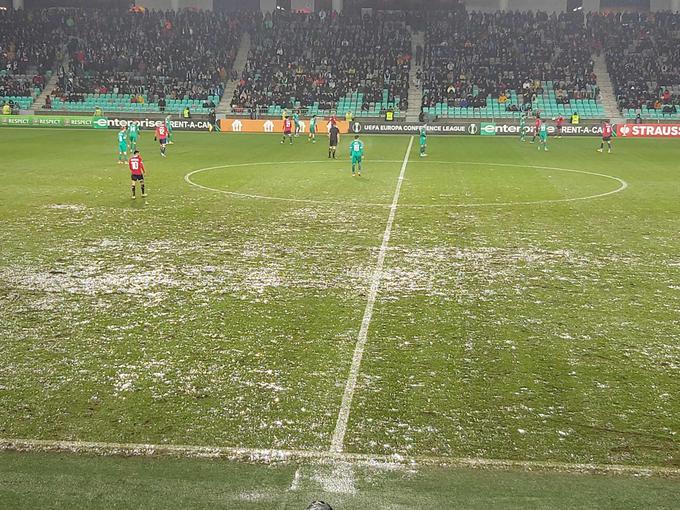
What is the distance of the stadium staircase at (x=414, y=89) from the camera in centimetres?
5603

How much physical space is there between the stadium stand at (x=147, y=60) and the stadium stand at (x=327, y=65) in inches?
116

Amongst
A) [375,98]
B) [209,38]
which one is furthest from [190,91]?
[375,98]

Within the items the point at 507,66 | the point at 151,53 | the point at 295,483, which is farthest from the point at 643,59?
the point at 295,483

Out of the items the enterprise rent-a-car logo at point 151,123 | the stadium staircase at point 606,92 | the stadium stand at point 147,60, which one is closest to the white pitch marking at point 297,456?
the enterprise rent-a-car logo at point 151,123

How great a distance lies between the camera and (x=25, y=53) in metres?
62.2

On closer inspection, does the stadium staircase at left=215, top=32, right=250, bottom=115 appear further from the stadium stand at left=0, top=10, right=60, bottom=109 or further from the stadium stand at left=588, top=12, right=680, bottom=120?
the stadium stand at left=588, top=12, right=680, bottom=120

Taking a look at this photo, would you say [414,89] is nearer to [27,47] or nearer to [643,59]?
[643,59]

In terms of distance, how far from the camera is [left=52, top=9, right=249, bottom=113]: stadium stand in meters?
57.7

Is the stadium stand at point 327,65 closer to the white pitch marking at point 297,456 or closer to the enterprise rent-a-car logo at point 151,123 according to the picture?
the enterprise rent-a-car logo at point 151,123

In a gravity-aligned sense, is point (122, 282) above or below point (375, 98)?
below

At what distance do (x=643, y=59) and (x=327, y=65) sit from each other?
26661 millimetres

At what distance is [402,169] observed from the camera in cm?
2827

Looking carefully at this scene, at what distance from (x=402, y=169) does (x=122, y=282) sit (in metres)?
18.0

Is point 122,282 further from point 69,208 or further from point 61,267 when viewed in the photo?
point 69,208
